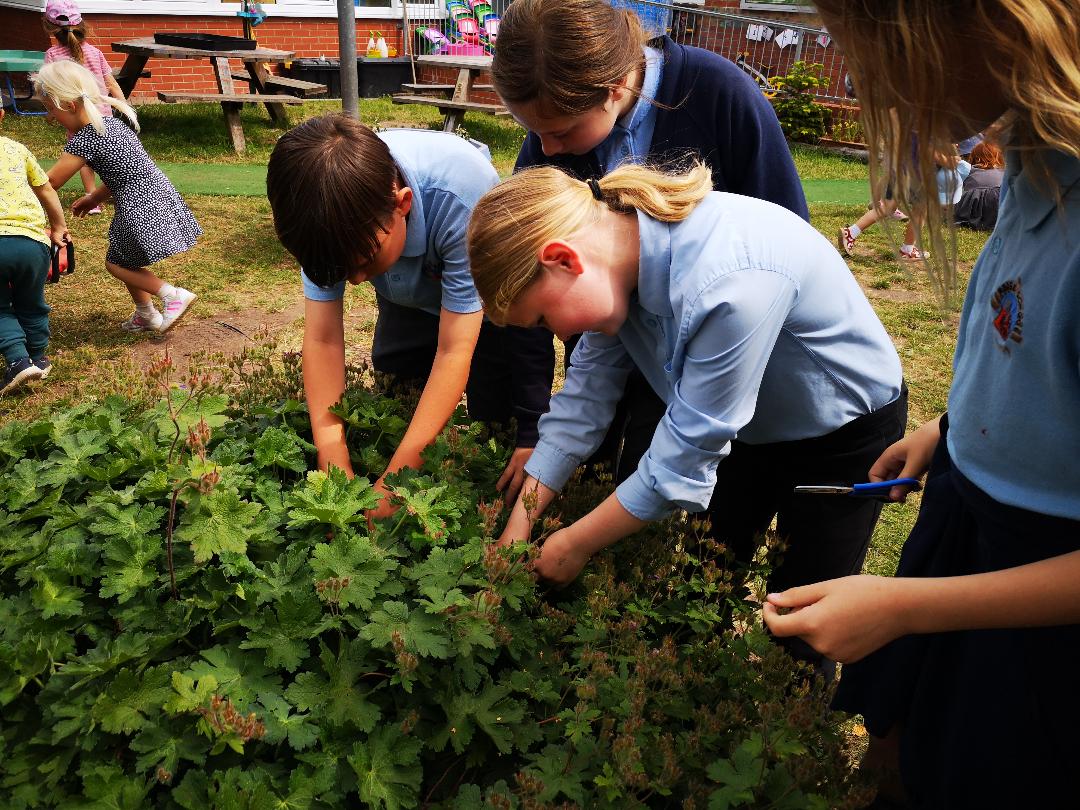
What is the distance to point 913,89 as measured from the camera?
1.06 m

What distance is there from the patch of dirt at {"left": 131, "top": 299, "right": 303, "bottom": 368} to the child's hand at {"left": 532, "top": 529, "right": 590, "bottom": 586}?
12.6ft

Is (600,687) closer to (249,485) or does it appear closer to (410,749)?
(410,749)

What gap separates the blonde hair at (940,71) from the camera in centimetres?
95

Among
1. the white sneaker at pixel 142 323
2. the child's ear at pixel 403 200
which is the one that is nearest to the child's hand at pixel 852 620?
the child's ear at pixel 403 200

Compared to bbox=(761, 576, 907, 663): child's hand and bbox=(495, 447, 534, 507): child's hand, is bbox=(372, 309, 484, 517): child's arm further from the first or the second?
bbox=(761, 576, 907, 663): child's hand

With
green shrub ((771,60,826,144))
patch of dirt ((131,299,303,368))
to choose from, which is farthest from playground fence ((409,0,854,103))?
patch of dirt ((131,299,303,368))

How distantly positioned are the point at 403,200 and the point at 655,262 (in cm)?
70

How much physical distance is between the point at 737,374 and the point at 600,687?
0.57 m

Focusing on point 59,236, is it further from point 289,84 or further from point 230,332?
point 289,84

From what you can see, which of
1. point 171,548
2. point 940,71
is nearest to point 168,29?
point 171,548

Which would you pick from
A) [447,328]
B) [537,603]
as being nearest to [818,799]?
[537,603]

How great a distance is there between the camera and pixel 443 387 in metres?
2.07

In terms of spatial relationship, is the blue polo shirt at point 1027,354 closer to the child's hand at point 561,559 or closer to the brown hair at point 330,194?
the child's hand at point 561,559

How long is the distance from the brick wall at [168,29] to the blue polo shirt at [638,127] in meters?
12.4
